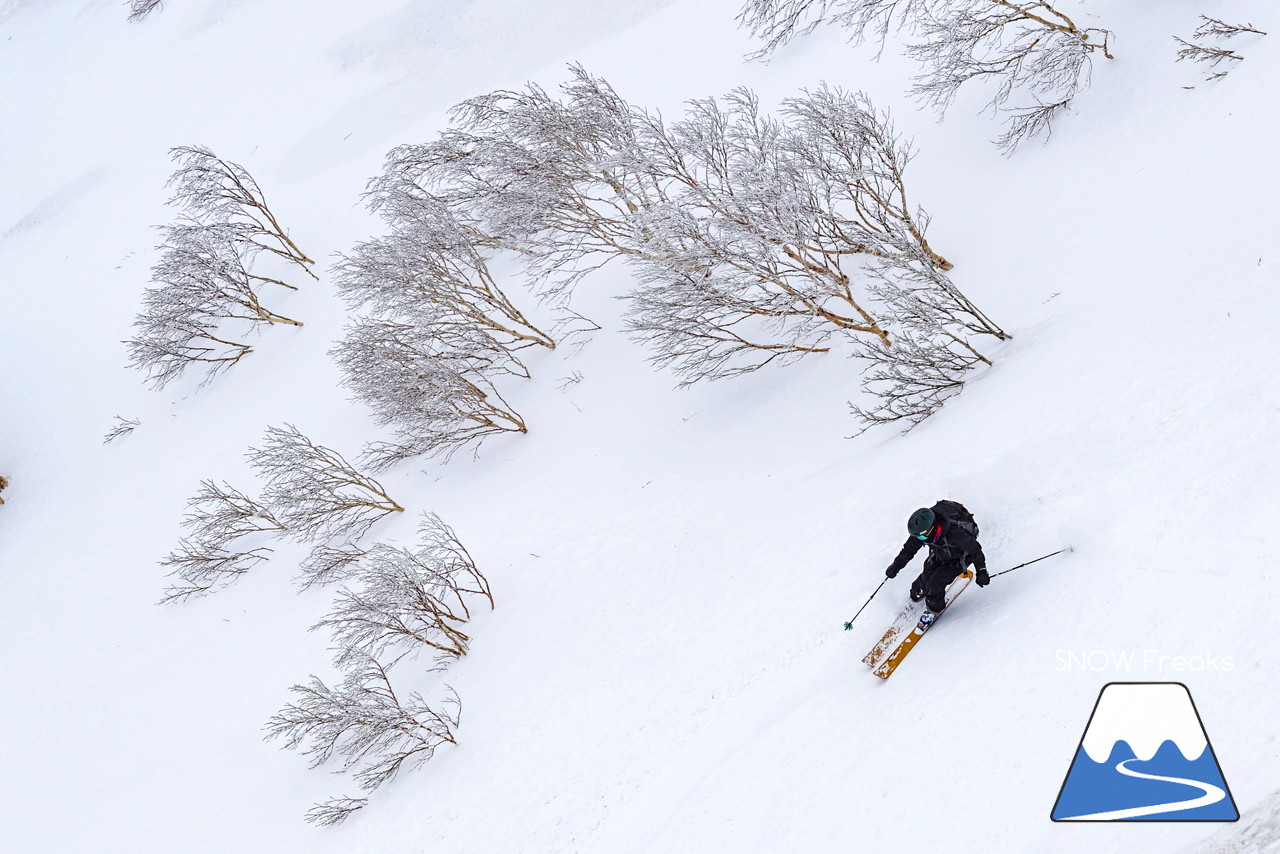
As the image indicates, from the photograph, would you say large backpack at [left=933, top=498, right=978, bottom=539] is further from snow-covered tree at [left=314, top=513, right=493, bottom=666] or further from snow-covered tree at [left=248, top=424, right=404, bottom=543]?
snow-covered tree at [left=248, top=424, right=404, bottom=543]

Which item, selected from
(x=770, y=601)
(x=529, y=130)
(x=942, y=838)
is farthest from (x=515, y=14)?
(x=942, y=838)

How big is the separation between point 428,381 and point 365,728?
20.1ft

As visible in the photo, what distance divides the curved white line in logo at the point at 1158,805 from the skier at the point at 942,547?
6.72 ft

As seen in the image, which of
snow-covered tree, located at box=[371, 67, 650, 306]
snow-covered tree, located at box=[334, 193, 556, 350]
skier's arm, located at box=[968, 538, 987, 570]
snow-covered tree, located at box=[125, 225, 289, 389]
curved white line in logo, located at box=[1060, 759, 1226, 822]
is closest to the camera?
curved white line in logo, located at box=[1060, 759, 1226, 822]

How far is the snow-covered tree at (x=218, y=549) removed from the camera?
50.8 ft

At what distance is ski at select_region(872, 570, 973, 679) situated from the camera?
304 inches

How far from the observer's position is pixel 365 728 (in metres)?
10.9

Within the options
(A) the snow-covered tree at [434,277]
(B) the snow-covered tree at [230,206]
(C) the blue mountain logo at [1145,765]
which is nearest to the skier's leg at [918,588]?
(C) the blue mountain logo at [1145,765]

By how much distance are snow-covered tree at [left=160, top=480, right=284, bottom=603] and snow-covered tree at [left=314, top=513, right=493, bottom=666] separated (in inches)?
149

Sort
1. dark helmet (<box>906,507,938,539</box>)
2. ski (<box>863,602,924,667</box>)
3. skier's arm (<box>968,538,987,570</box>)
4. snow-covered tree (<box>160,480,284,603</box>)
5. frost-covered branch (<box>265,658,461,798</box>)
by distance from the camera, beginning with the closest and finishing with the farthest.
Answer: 1. dark helmet (<box>906,507,938,539</box>)
2. skier's arm (<box>968,538,987,570</box>)
3. ski (<box>863,602,924,667</box>)
4. frost-covered branch (<box>265,658,461,798</box>)
5. snow-covered tree (<box>160,480,284,603</box>)

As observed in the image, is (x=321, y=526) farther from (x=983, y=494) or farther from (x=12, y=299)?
(x=12, y=299)

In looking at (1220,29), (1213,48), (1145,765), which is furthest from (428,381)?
(1220,29)

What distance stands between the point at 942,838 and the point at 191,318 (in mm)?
19713

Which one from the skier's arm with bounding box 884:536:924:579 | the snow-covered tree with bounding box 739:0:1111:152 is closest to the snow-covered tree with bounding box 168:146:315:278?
the snow-covered tree with bounding box 739:0:1111:152
